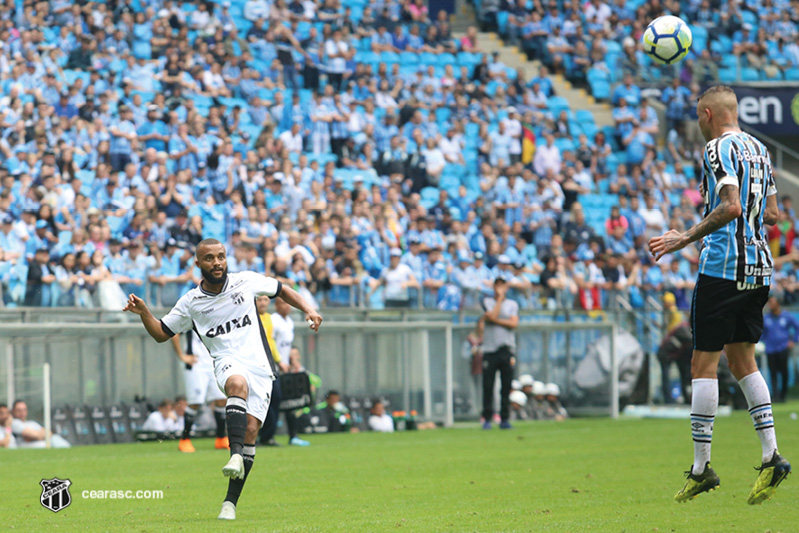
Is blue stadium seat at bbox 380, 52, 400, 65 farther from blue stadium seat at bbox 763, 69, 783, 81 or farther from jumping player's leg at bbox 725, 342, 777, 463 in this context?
jumping player's leg at bbox 725, 342, 777, 463

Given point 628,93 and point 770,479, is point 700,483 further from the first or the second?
point 628,93

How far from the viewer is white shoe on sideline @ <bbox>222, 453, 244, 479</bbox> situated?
801 cm

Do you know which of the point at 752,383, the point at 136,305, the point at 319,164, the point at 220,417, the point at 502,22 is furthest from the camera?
the point at 502,22

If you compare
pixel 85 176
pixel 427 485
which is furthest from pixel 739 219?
pixel 85 176

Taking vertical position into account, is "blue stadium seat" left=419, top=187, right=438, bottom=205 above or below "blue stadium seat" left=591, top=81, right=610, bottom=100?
below

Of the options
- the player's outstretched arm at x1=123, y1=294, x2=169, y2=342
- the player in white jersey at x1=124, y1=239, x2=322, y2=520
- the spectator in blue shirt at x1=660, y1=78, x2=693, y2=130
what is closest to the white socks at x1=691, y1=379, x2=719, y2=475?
the player in white jersey at x1=124, y1=239, x2=322, y2=520

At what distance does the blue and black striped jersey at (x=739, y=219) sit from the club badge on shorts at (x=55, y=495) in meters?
5.03

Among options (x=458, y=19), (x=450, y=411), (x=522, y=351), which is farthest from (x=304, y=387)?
(x=458, y=19)

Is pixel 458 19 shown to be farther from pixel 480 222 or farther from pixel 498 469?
pixel 498 469

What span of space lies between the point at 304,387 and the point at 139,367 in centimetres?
296

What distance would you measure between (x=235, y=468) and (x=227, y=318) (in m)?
1.35

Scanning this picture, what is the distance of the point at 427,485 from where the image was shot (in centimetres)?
1052

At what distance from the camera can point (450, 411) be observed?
20.1m

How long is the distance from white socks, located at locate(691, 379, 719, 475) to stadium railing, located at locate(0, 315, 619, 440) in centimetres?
1099
